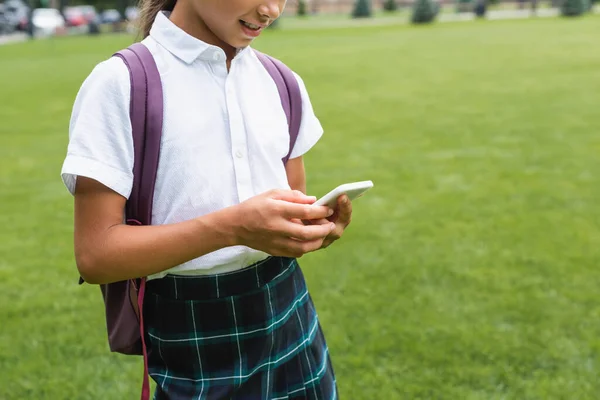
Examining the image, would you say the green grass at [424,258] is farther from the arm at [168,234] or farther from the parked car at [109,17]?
the parked car at [109,17]

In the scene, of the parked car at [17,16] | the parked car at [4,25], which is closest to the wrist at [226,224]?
the parked car at [4,25]

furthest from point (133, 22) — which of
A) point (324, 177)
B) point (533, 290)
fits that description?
point (324, 177)

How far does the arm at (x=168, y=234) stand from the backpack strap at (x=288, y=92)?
0.32 m

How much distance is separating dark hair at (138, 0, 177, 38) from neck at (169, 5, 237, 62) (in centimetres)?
9

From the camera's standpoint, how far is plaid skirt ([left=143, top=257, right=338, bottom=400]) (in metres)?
1.56

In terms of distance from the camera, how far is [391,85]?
11.9 metres

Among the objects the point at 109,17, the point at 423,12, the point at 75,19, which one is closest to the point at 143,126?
the point at 423,12

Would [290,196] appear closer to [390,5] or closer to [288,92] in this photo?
[288,92]

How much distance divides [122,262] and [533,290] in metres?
2.96

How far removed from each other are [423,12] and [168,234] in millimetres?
30114

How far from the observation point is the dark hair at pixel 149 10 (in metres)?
1.58

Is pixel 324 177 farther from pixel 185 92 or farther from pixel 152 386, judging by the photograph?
pixel 185 92

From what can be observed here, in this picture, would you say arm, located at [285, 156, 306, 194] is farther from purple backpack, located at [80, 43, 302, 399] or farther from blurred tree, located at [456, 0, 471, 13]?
blurred tree, located at [456, 0, 471, 13]

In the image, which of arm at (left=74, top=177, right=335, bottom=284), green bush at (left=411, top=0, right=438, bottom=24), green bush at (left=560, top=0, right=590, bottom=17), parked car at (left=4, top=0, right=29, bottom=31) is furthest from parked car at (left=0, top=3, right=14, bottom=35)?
arm at (left=74, top=177, right=335, bottom=284)
